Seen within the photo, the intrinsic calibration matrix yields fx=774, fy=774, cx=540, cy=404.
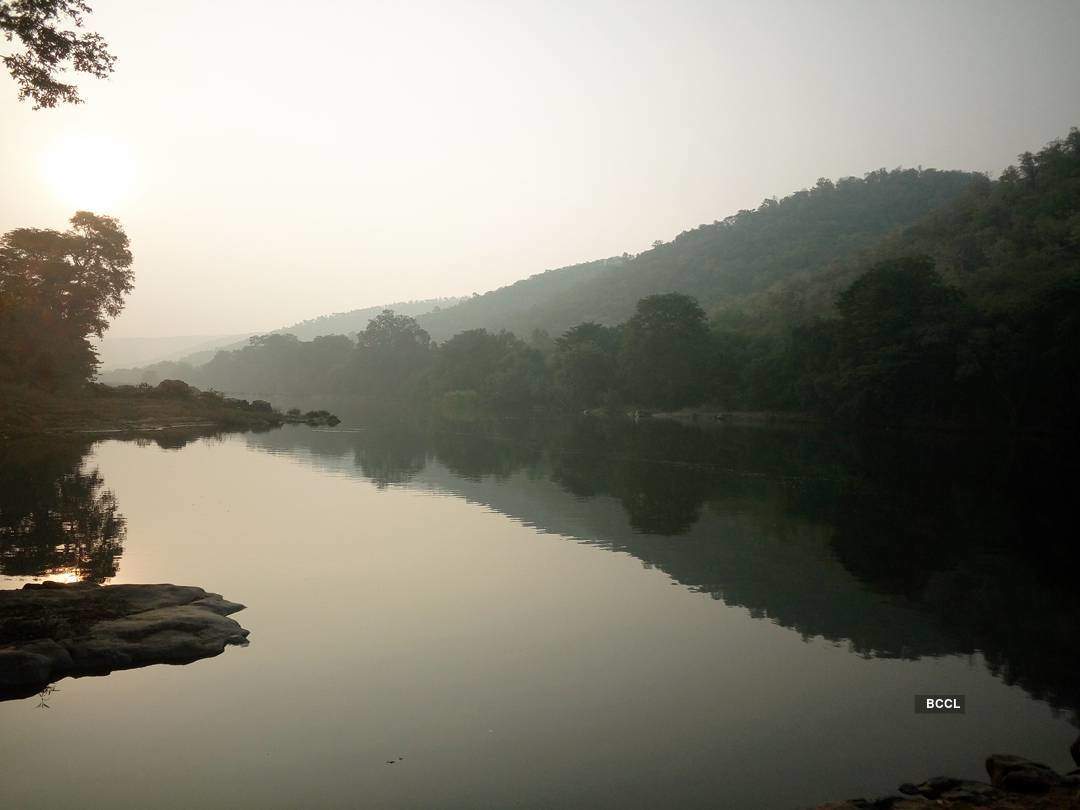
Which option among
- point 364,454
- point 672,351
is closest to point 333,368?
point 672,351

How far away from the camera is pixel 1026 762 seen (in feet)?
27.1

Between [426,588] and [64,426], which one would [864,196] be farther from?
[426,588]

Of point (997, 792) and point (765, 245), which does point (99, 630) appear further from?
point (765, 245)

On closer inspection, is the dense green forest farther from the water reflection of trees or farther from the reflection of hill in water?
the water reflection of trees

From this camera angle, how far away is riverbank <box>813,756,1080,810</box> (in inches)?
289

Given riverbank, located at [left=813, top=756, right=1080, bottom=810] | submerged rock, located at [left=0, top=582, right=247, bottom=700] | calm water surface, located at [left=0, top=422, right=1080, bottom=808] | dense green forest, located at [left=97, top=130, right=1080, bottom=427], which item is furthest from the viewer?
dense green forest, located at [left=97, top=130, right=1080, bottom=427]

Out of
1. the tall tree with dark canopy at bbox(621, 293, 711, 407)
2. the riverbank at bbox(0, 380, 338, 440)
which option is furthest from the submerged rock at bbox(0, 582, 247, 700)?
the tall tree with dark canopy at bbox(621, 293, 711, 407)

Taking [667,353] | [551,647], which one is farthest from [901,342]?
[551,647]

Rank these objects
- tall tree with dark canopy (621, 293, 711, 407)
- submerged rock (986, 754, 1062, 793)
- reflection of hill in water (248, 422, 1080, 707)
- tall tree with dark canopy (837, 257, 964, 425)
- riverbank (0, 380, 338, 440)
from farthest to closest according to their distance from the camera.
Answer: tall tree with dark canopy (621, 293, 711, 407)
tall tree with dark canopy (837, 257, 964, 425)
riverbank (0, 380, 338, 440)
reflection of hill in water (248, 422, 1080, 707)
submerged rock (986, 754, 1062, 793)

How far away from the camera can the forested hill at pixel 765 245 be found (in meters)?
148

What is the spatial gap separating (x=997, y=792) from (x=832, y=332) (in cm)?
6889

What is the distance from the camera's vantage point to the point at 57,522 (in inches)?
818

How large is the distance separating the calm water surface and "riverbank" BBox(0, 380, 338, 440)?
77.9 feet

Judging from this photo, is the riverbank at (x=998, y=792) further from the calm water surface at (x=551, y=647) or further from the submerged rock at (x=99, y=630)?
the submerged rock at (x=99, y=630)
